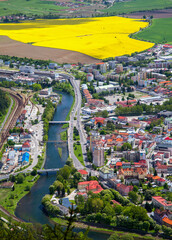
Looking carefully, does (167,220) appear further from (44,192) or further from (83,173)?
(44,192)

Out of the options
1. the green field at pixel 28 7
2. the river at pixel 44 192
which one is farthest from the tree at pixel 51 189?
the green field at pixel 28 7

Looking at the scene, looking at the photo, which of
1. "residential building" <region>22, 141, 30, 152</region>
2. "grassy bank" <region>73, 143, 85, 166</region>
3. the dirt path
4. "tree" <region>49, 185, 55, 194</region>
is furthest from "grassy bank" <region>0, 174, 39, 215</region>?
the dirt path

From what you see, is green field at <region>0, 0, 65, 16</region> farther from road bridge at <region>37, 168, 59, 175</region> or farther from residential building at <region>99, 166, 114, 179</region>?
residential building at <region>99, 166, 114, 179</region>

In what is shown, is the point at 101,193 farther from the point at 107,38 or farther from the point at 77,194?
the point at 107,38

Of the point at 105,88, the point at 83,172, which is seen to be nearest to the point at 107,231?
the point at 83,172

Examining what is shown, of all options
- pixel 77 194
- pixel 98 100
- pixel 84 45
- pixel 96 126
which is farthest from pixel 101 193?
pixel 84 45
